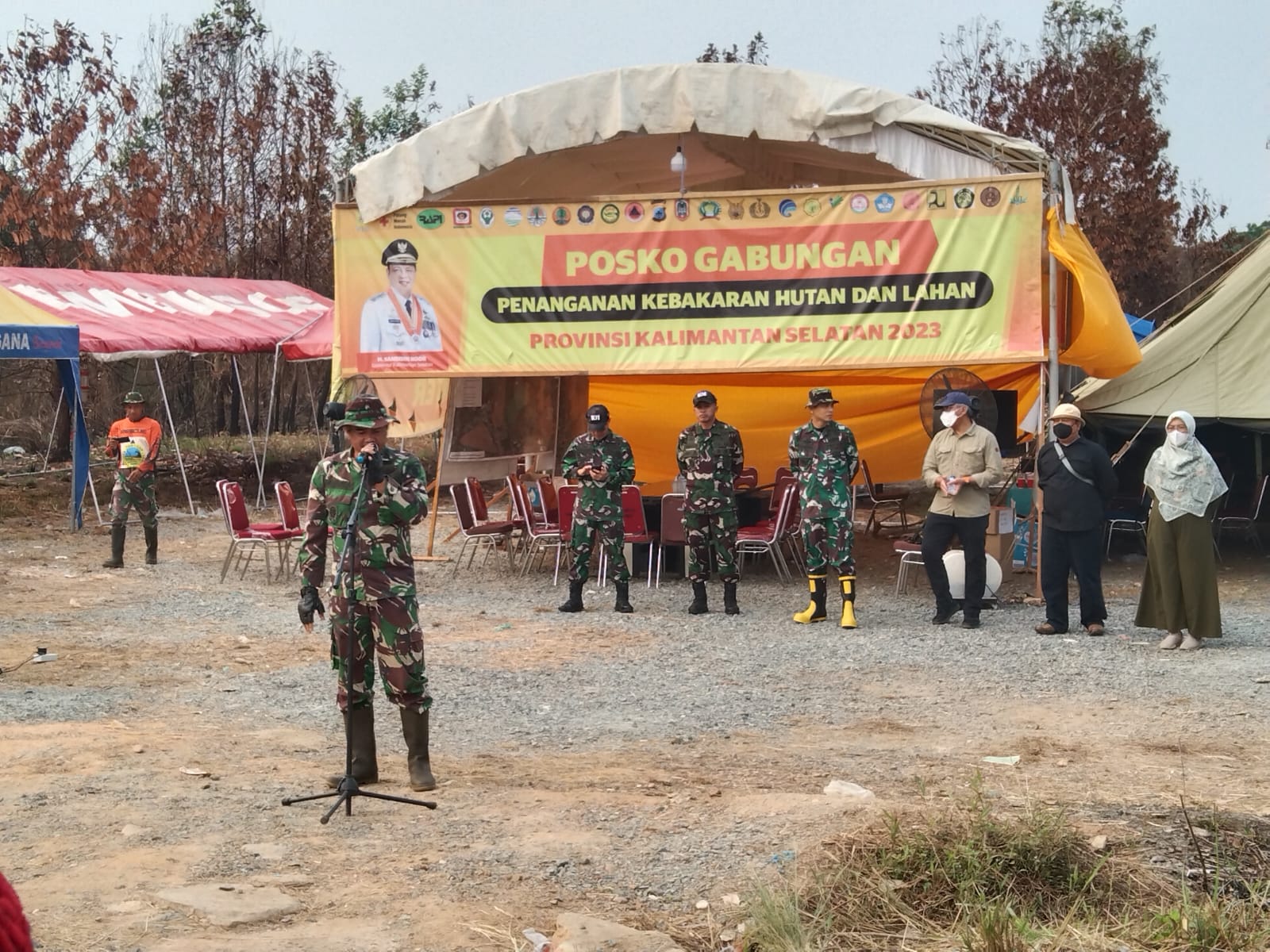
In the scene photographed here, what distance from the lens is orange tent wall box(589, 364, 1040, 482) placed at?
49.0 feet

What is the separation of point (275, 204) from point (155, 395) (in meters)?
4.80

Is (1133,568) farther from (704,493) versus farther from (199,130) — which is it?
(199,130)

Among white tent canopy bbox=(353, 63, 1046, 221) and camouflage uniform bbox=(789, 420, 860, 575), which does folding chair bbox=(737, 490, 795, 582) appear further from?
white tent canopy bbox=(353, 63, 1046, 221)

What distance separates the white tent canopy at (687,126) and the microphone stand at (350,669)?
23.6ft

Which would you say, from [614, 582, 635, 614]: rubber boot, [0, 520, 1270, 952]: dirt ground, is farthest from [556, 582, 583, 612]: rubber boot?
[0, 520, 1270, 952]: dirt ground

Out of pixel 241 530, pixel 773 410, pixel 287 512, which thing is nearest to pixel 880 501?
pixel 773 410

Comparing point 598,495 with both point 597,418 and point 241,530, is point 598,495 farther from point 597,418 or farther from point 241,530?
point 241,530

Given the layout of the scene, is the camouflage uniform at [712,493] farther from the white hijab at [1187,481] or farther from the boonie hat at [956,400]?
the white hijab at [1187,481]

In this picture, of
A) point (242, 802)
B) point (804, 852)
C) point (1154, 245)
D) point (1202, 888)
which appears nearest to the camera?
point (1202, 888)

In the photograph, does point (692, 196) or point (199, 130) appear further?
point (199, 130)

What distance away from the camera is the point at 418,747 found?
19.8 feet

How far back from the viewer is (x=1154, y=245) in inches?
1054

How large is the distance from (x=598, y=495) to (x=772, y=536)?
2108mm

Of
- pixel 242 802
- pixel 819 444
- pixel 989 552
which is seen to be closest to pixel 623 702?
pixel 242 802
